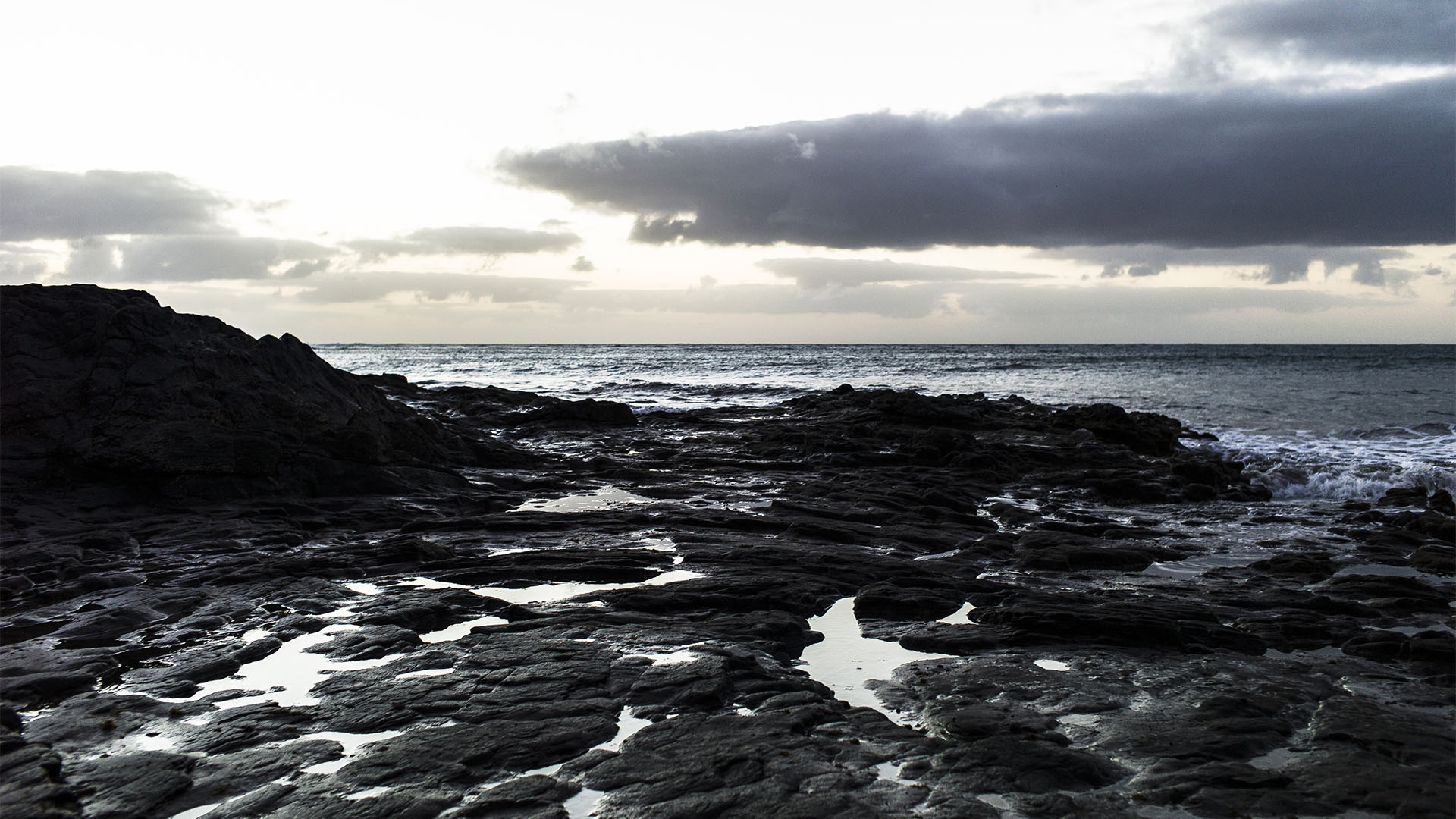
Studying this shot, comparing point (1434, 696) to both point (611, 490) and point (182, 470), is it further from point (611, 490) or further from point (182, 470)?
point (182, 470)

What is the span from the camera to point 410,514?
11727mm

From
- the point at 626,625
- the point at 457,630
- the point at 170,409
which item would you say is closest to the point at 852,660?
the point at 626,625

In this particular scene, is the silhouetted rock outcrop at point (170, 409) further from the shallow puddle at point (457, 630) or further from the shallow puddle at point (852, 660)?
the shallow puddle at point (852, 660)

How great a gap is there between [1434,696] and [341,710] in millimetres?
7015

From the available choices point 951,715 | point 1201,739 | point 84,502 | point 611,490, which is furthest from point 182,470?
point 1201,739

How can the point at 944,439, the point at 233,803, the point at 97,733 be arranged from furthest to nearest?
the point at 944,439 → the point at 97,733 → the point at 233,803

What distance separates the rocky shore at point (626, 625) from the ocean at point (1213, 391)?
4.65m

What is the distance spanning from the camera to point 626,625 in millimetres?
7113

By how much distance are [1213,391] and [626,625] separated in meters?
43.3

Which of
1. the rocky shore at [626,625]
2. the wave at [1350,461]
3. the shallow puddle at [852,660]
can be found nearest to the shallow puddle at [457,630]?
the rocky shore at [626,625]

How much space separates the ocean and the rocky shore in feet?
15.3

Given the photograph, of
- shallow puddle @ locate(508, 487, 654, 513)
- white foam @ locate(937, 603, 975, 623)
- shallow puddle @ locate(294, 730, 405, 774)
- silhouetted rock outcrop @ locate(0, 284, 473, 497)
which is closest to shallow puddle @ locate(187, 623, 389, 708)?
shallow puddle @ locate(294, 730, 405, 774)

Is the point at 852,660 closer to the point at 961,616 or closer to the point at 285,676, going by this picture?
the point at 961,616

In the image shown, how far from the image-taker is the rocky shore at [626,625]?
4.50 m
